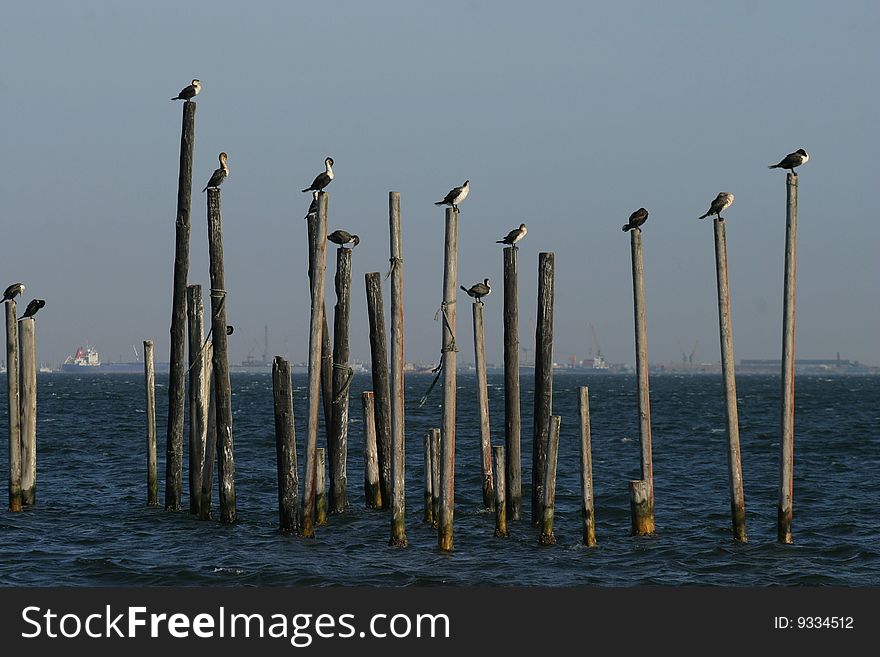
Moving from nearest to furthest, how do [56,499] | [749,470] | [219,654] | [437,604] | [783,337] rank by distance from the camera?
[219,654], [437,604], [783,337], [56,499], [749,470]

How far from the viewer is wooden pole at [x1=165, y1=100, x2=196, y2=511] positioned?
18.9 meters

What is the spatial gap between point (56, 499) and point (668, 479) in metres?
13.4

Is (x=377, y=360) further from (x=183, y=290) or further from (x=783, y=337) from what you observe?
(x=783, y=337)

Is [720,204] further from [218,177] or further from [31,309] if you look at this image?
[31,309]

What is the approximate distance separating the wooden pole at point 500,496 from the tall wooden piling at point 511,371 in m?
0.40

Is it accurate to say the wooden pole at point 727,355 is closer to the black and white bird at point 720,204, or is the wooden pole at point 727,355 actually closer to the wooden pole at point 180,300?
the black and white bird at point 720,204

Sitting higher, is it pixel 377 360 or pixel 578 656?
pixel 377 360

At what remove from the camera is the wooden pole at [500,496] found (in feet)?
54.9

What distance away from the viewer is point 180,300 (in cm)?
1897

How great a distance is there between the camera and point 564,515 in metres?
21.9

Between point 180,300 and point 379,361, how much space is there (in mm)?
A: 3230

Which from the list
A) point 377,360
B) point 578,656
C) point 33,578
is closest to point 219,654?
point 578,656

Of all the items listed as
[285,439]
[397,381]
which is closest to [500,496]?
[397,381]

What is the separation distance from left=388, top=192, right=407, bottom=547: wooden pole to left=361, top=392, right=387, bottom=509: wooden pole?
10.1 ft
